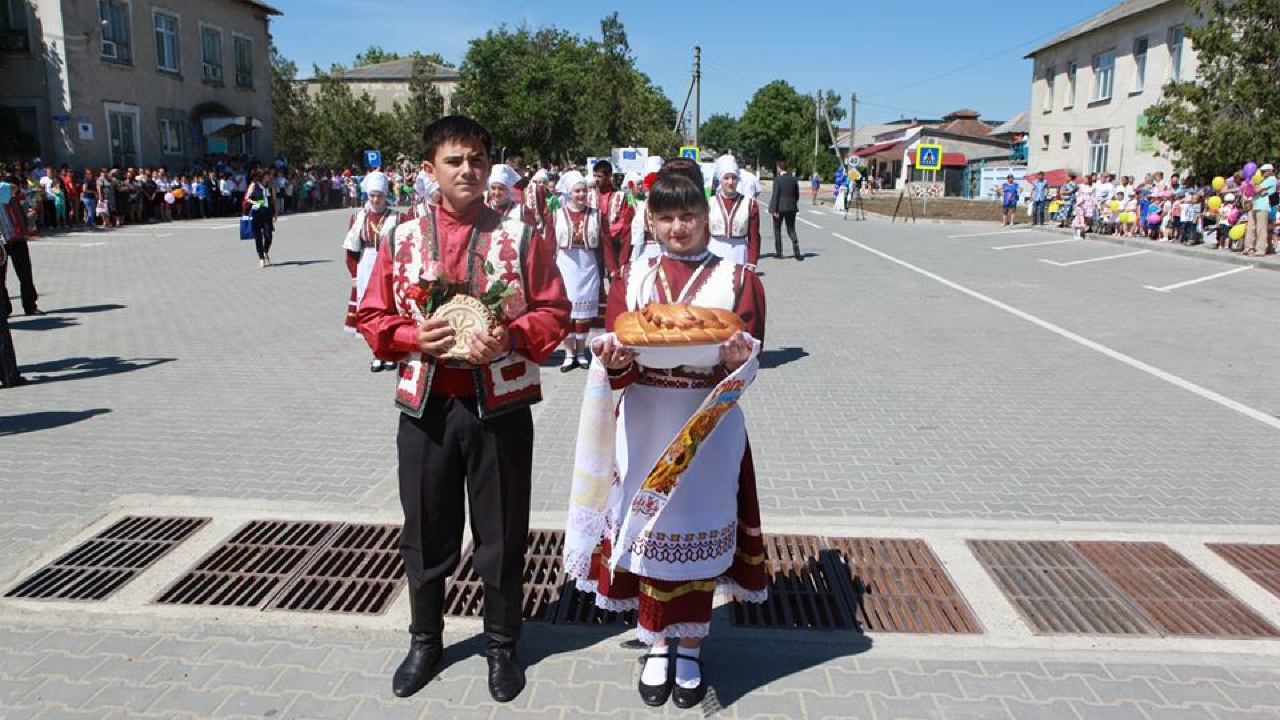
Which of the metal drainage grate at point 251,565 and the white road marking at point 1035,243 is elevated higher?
the white road marking at point 1035,243

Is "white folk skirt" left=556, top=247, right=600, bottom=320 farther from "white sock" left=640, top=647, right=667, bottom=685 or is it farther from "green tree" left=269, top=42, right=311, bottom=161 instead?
"green tree" left=269, top=42, right=311, bottom=161

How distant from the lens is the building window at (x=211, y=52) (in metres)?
37.1

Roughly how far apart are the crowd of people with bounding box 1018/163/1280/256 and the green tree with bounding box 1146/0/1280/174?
29.9 inches

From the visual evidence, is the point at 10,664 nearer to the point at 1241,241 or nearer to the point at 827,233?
the point at 1241,241

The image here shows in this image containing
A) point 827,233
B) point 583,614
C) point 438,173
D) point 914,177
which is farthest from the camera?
point 914,177

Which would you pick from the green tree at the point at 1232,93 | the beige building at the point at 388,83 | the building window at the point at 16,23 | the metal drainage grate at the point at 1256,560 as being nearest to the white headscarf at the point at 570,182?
the metal drainage grate at the point at 1256,560

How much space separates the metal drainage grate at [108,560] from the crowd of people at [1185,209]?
72.9ft

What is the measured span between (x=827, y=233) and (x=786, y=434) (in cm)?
2320

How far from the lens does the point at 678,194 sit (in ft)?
10.9

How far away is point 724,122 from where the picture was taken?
18562 centimetres

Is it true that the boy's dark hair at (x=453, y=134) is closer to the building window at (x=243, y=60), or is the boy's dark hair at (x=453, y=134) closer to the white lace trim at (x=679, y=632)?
the white lace trim at (x=679, y=632)

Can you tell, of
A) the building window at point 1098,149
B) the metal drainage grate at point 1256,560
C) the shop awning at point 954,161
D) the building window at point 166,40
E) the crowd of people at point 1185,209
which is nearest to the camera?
the metal drainage grate at point 1256,560

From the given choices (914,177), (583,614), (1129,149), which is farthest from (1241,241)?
(914,177)

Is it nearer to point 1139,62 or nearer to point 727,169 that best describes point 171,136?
point 727,169
